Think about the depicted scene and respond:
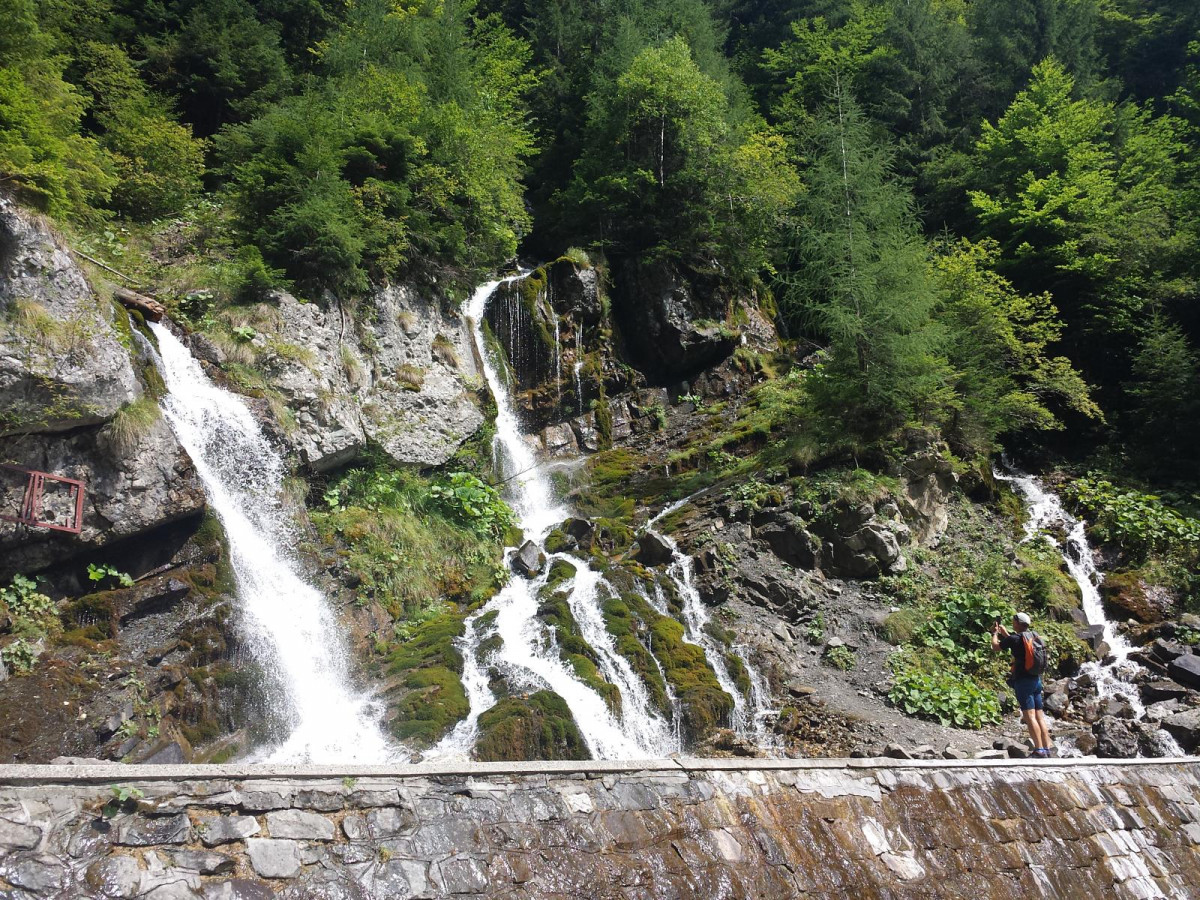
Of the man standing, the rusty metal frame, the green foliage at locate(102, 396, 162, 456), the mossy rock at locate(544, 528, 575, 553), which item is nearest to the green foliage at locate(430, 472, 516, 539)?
the mossy rock at locate(544, 528, 575, 553)

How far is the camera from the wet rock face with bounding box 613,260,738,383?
19.2 metres

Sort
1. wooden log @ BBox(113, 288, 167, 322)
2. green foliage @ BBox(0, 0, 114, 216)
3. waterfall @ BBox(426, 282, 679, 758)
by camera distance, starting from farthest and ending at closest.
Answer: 1. wooden log @ BBox(113, 288, 167, 322)
2. green foliage @ BBox(0, 0, 114, 216)
3. waterfall @ BBox(426, 282, 679, 758)

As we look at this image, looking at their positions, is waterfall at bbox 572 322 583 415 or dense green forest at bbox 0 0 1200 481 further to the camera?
waterfall at bbox 572 322 583 415

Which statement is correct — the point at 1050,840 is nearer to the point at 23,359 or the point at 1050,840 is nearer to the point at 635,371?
the point at 23,359

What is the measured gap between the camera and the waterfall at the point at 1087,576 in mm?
10750

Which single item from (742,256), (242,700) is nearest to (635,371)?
(742,256)

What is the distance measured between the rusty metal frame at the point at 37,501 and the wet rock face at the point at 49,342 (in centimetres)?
54

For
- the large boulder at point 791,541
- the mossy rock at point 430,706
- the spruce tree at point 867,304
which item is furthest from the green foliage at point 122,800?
the spruce tree at point 867,304

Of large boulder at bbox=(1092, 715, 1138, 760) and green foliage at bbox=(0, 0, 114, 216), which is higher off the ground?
green foliage at bbox=(0, 0, 114, 216)

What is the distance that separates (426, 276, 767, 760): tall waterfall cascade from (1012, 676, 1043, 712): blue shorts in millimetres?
3258

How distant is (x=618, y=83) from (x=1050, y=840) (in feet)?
68.3

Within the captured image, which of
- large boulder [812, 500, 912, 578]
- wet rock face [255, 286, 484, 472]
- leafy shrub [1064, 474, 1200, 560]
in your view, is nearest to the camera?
wet rock face [255, 286, 484, 472]

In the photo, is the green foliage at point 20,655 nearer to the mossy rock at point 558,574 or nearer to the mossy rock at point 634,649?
the mossy rock at point 558,574

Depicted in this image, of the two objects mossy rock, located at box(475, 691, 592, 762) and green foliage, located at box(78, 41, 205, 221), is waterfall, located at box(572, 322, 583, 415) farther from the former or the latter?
mossy rock, located at box(475, 691, 592, 762)
